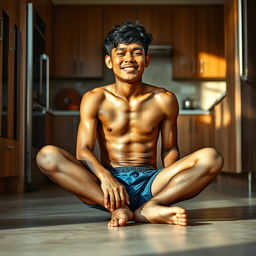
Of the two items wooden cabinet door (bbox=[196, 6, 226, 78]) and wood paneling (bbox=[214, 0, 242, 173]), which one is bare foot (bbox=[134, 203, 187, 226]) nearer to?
wood paneling (bbox=[214, 0, 242, 173])

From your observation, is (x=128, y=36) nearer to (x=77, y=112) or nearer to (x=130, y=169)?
(x=130, y=169)

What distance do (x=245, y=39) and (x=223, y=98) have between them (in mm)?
1096

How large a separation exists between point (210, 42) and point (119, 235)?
18.6 feet

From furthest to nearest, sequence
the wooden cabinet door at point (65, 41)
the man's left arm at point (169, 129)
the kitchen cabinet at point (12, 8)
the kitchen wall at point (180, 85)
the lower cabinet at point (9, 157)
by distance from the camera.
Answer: the kitchen wall at point (180, 85) < the wooden cabinet door at point (65, 41) < the kitchen cabinet at point (12, 8) < the lower cabinet at point (9, 157) < the man's left arm at point (169, 129)

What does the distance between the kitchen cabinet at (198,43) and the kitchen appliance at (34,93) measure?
2.26m

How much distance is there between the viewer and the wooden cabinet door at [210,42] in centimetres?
704

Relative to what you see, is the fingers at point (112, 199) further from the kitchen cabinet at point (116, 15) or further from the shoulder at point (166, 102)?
the kitchen cabinet at point (116, 15)

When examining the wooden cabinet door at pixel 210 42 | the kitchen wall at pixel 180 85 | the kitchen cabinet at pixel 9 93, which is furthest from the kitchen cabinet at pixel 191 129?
the kitchen cabinet at pixel 9 93

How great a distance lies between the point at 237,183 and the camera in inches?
218

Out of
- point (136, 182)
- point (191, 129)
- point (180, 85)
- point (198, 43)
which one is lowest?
point (136, 182)

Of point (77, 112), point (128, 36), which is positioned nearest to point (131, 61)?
point (128, 36)

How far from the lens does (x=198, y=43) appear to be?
7078mm

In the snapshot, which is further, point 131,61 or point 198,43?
point 198,43

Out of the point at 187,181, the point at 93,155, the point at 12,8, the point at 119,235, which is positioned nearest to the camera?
the point at 119,235
